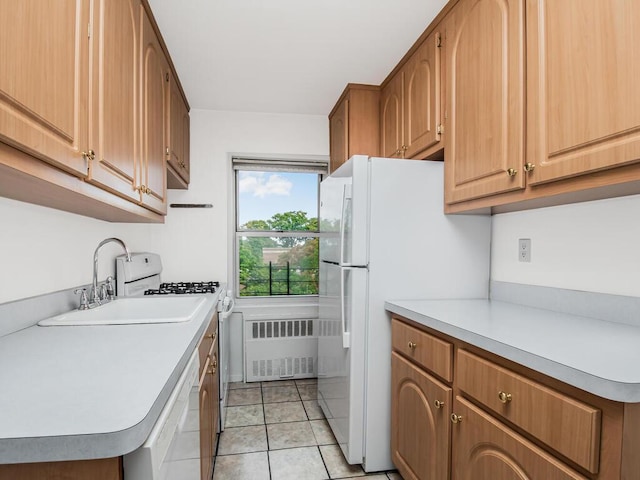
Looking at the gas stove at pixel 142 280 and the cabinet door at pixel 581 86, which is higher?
the cabinet door at pixel 581 86

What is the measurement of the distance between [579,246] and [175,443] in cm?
163

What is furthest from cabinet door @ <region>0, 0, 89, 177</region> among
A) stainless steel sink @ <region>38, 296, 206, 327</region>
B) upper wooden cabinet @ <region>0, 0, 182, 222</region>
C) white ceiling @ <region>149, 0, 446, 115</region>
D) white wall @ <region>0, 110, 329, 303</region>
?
white wall @ <region>0, 110, 329, 303</region>

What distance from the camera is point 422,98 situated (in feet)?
6.75

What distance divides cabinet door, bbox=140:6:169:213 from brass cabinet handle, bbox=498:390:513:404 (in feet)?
5.19

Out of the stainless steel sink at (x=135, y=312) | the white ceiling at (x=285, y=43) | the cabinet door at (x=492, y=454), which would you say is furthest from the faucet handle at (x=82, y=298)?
the cabinet door at (x=492, y=454)

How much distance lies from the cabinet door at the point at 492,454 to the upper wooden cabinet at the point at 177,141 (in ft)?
6.65

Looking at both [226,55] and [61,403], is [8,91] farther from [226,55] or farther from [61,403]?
[226,55]

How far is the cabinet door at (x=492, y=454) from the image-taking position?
3.14 ft

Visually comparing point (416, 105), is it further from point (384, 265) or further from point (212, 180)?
point (212, 180)

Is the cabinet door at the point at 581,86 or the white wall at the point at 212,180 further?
the white wall at the point at 212,180

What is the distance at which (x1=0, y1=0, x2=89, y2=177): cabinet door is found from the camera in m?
0.73

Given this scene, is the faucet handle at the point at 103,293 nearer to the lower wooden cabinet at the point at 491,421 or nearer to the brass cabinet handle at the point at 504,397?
the lower wooden cabinet at the point at 491,421

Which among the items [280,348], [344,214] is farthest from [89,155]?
[280,348]

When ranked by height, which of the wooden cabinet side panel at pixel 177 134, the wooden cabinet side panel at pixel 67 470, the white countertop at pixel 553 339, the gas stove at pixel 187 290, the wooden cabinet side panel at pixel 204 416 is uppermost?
the wooden cabinet side panel at pixel 177 134
